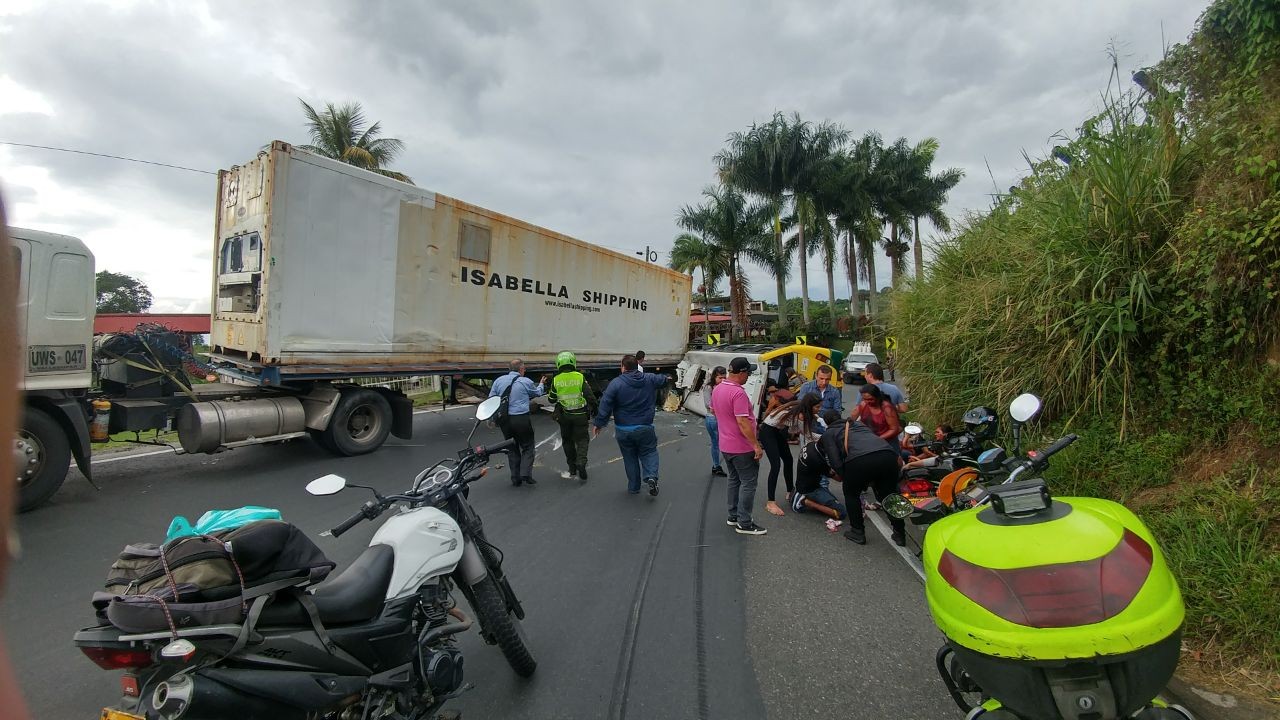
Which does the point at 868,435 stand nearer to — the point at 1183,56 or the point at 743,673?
the point at 743,673

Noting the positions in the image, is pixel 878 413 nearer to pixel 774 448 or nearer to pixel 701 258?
pixel 774 448

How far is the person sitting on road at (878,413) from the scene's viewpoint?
Result: 5.89 metres

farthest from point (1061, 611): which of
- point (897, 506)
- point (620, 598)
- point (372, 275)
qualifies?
point (372, 275)

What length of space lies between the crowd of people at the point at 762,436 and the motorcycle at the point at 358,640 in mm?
2798

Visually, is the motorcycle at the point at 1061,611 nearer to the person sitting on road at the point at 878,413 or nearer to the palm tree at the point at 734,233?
the person sitting on road at the point at 878,413

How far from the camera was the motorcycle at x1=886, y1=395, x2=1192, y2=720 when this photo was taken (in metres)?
1.58

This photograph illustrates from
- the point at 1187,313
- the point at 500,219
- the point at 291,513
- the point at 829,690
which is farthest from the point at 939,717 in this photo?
the point at 500,219

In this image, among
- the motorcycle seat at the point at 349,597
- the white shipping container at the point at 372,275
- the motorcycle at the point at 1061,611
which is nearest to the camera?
the motorcycle at the point at 1061,611

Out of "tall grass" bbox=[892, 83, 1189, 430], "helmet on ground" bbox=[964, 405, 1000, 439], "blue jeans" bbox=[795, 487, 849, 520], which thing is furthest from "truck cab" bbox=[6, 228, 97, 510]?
"tall grass" bbox=[892, 83, 1189, 430]

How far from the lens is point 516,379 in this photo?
23.9ft

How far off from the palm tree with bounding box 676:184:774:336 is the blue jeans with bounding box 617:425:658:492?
22.2 meters

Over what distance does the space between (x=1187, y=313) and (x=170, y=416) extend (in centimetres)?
992

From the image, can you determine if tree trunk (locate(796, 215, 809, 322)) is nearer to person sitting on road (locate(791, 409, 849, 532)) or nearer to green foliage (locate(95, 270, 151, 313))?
person sitting on road (locate(791, 409, 849, 532))

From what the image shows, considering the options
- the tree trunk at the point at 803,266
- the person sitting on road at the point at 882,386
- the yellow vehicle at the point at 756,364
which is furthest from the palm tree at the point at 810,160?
the person sitting on road at the point at 882,386
